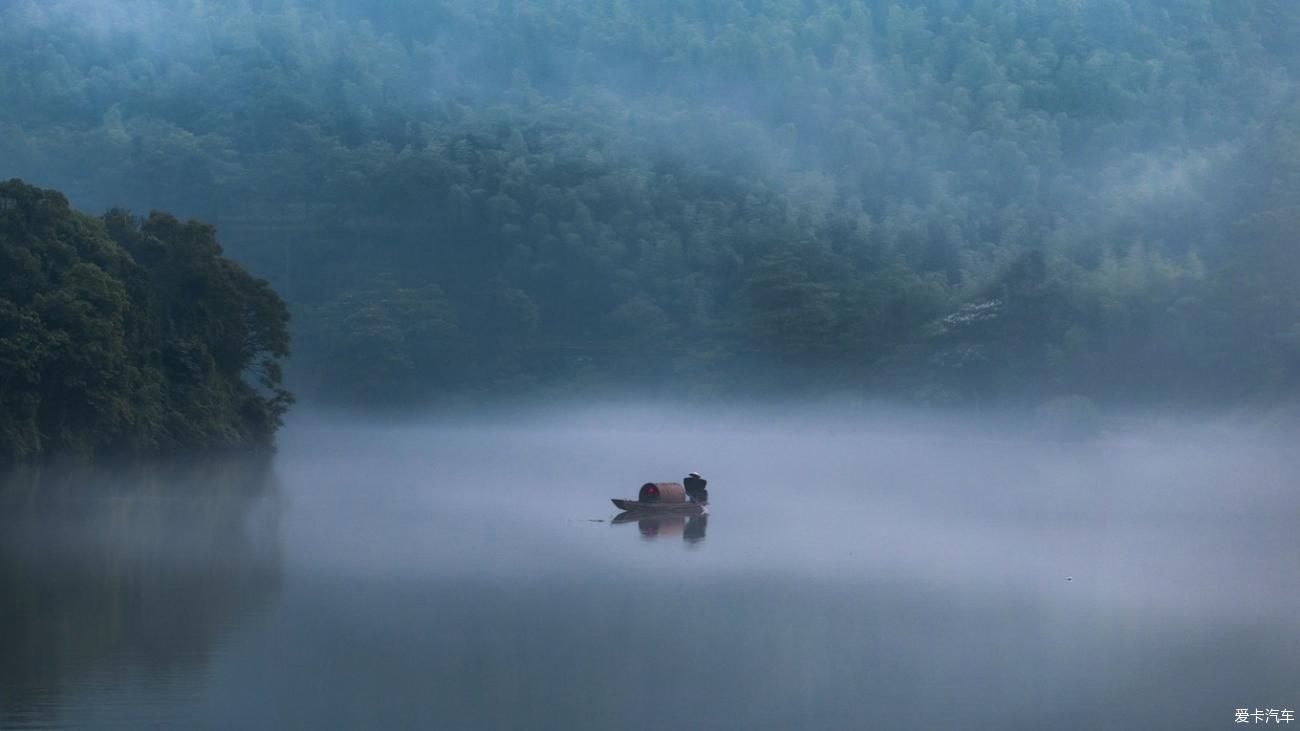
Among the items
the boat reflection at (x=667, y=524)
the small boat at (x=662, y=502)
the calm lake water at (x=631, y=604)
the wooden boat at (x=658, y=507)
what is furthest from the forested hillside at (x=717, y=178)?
the boat reflection at (x=667, y=524)

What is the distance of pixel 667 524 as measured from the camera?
28984mm

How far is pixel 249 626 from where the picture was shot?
1709 cm

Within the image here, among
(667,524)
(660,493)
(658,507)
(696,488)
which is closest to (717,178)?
(696,488)

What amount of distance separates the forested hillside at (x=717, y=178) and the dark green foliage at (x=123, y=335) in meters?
30.1

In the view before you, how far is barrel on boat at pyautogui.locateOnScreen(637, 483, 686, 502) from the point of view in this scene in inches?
1179

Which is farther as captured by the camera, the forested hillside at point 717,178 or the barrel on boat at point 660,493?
the forested hillside at point 717,178

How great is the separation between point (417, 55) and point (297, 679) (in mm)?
84291

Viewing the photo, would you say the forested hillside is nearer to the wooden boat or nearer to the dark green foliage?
the dark green foliage

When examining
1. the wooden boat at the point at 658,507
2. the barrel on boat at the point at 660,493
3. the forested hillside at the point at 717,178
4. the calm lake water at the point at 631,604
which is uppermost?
the forested hillside at the point at 717,178

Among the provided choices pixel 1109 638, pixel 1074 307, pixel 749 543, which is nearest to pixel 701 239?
pixel 1074 307

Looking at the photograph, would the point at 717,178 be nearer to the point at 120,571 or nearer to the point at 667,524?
the point at 667,524

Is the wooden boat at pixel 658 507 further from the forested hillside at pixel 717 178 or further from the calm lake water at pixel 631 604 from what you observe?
the forested hillside at pixel 717 178

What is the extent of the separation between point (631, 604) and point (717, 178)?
207 ft

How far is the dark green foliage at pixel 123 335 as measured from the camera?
3003 cm
